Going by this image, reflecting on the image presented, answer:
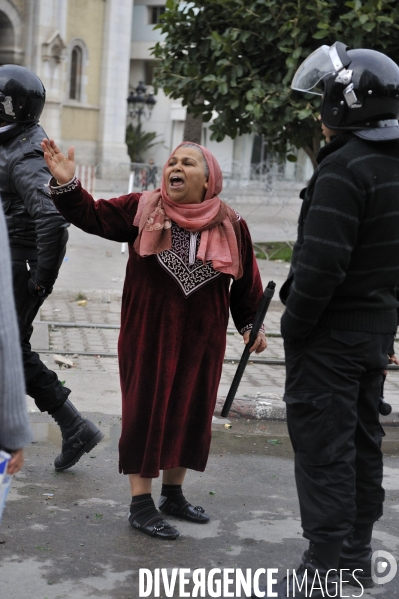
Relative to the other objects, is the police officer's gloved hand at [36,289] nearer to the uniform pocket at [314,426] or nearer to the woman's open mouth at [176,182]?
the woman's open mouth at [176,182]

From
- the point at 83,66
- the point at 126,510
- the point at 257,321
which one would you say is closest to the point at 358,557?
the point at 257,321

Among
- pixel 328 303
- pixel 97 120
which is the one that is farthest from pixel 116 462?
pixel 97 120

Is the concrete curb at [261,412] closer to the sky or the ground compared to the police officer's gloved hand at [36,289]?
closer to the ground


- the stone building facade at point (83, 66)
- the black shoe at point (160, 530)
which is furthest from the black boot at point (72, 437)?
the stone building facade at point (83, 66)

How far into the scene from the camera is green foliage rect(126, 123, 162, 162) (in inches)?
1790

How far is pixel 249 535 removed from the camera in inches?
169

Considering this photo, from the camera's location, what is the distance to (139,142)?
152ft

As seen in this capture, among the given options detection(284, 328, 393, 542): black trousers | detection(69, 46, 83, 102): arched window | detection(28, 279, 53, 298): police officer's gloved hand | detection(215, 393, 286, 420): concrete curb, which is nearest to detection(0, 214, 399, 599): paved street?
detection(215, 393, 286, 420): concrete curb

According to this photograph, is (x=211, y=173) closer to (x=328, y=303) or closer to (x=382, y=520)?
(x=328, y=303)

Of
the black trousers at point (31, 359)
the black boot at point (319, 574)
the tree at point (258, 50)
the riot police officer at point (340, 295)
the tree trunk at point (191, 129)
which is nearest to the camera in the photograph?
the riot police officer at point (340, 295)

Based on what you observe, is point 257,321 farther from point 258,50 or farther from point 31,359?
point 258,50

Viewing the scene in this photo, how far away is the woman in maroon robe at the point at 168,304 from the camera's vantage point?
13.7 ft

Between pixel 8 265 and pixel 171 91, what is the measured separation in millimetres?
10235

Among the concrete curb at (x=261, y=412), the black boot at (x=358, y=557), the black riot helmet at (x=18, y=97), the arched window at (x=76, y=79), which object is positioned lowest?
the concrete curb at (x=261, y=412)
